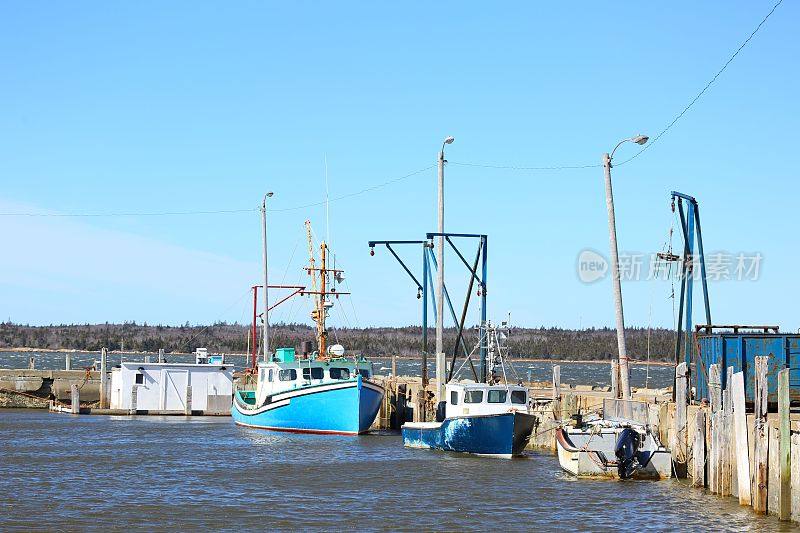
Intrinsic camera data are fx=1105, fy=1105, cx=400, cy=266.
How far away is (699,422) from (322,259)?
91.0 ft

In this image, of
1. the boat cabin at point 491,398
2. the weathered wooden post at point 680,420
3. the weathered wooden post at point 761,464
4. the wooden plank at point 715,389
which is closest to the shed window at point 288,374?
the boat cabin at point 491,398

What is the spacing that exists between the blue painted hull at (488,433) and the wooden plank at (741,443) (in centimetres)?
1223

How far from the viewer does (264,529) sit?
23.5 m

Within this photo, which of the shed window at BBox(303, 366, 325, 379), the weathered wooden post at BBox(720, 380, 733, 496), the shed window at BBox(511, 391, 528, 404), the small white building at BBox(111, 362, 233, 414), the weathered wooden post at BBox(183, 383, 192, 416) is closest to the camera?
the weathered wooden post at BBox(720, 380, 733, 496)

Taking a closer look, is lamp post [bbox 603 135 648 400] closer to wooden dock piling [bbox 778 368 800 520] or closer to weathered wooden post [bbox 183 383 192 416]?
wooden dock piling [bbox 778 368 800 520]

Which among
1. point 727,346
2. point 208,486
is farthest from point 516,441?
point 208,486

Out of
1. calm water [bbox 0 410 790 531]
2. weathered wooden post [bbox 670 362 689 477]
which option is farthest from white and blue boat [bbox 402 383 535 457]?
weathered wooden post [bbox 670 362 689 477]

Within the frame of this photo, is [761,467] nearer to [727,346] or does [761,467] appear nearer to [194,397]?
[727,346]

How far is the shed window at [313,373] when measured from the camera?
48969 millimetres

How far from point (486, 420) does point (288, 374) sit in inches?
594

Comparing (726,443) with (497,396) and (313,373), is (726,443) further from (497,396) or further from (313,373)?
(313,373)

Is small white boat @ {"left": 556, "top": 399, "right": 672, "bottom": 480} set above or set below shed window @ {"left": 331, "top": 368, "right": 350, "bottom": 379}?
below

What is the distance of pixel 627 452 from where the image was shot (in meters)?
30.5

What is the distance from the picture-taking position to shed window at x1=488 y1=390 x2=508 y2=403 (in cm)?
3738
